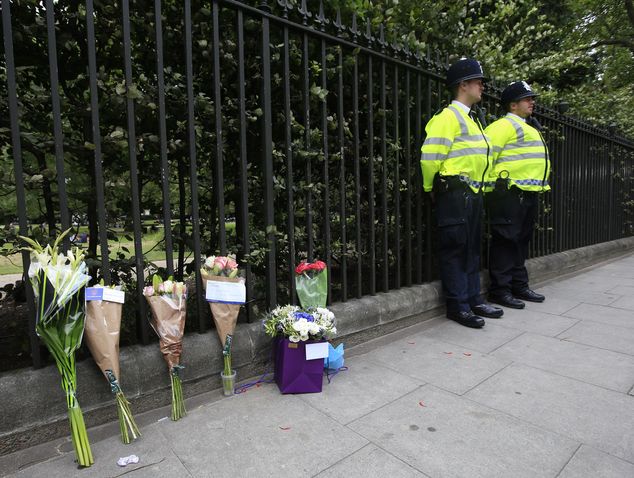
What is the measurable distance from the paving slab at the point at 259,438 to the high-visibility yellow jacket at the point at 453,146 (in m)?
2.35

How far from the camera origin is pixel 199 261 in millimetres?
2596

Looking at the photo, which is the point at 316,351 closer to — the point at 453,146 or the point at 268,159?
the point at 268,159

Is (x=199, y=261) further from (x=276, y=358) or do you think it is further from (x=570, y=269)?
(x=570, y=269)

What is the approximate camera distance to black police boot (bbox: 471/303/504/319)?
4176mm

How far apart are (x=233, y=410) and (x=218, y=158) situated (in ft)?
4.95

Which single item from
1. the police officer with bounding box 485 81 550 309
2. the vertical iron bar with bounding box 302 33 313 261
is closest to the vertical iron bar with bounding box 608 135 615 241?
the police officer with bounding box 485 81 550 309

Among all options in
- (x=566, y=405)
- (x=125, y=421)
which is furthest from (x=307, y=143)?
(x=566, y=405)

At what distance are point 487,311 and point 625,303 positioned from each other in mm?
1909

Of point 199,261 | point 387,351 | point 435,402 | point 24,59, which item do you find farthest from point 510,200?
point 24,59

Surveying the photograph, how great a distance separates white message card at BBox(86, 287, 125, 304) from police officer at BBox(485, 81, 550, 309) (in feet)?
12.5

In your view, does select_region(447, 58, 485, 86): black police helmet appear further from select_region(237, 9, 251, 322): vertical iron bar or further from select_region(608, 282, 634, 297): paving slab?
select_region(608, 282, 634, 297): paving slab

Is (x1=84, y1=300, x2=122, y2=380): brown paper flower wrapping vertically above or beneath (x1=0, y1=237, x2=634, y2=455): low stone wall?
above

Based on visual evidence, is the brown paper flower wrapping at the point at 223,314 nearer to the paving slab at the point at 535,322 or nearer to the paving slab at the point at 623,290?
the paving slab at the point at 535,322

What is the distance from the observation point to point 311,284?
2.94 metres
